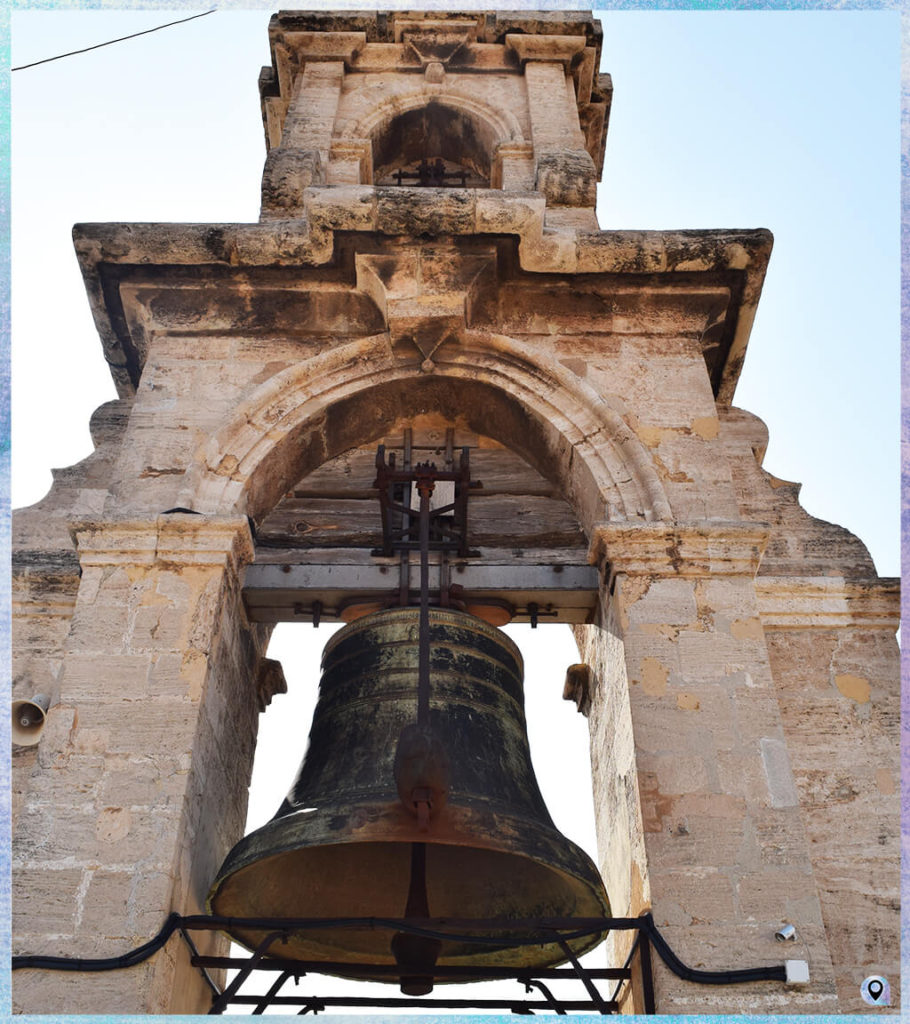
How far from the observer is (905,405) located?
3.34 m

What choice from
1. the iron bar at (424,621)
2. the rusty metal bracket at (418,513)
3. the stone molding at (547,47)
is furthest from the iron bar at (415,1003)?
the stone molding at (547,47)

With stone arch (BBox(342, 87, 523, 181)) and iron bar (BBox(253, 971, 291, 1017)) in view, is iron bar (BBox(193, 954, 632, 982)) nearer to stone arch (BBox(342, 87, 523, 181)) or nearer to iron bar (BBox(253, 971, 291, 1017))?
iron bar (BBox(253, 971, 291, 1017))

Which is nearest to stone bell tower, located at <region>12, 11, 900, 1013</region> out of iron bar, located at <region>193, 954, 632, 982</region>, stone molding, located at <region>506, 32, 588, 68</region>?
iron bar, located at <region>193, 954, 632, 982</region>

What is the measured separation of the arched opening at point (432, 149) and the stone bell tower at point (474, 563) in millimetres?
1417

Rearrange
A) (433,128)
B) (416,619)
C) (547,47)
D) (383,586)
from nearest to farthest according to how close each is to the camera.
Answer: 1. (416,619)
2. (383,586)
3. (433,128)
4. (547,47)

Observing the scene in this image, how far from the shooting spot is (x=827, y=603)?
15.8 feet

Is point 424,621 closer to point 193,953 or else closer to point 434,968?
point 434,968

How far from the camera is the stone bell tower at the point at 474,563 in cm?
359

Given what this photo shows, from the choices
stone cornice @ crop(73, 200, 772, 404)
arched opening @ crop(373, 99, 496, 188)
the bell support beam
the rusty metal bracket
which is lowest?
the bell support beam

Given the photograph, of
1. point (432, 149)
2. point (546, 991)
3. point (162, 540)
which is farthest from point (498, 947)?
point (432, 149)

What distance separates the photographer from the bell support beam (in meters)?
4.66

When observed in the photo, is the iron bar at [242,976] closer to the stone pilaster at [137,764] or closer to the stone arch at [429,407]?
the stone pilaster at [137,764]

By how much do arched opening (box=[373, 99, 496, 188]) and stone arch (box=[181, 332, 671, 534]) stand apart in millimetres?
2706

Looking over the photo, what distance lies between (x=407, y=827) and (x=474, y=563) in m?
1.57
